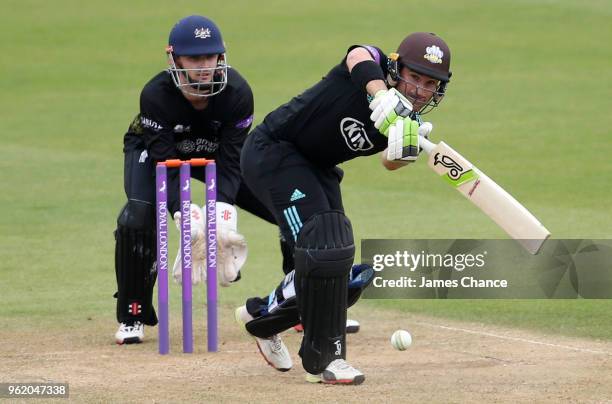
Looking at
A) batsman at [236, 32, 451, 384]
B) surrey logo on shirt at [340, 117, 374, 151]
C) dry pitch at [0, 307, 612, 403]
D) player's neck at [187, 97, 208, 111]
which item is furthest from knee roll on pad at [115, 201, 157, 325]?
surrey logo on shirt at [340, 117, 374, 151]

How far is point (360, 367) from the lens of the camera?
670 cm

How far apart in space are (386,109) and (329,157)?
0.61m

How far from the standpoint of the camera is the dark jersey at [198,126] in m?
7.34

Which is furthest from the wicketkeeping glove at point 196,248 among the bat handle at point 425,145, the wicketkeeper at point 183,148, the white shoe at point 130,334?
the bat handle at point 425,145

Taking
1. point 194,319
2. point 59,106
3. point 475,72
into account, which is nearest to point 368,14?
point 475,72

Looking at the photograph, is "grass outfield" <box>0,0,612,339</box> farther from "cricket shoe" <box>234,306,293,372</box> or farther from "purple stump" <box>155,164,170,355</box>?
"cricket shoe" <box>234,306,293,372</box>

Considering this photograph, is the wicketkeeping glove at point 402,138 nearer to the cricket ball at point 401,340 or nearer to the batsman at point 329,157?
the batsman at point 329,157

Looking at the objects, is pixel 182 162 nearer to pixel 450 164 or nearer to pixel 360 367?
pixel 360 367

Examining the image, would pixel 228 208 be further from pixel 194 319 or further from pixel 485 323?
pixel 485 323

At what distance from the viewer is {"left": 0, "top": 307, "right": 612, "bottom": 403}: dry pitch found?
584cm

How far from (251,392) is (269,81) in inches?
588

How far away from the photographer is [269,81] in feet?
67.6

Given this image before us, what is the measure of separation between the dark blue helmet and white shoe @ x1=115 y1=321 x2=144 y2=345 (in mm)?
1547

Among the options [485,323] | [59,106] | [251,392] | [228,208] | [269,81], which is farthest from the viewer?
[269,81]
